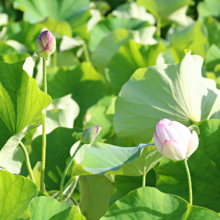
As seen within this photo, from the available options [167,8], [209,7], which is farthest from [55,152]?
[209,7]

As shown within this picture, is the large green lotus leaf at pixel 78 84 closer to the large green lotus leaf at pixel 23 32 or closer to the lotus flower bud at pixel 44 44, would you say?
the large green lotus leaf at pixel 23 32

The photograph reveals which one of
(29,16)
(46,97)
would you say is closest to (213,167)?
(46,97)

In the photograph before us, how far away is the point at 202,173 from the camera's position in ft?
2.09

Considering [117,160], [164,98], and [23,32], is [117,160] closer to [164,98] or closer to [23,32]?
[164,98]

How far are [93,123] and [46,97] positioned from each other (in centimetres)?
39

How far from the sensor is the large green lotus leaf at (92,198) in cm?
73

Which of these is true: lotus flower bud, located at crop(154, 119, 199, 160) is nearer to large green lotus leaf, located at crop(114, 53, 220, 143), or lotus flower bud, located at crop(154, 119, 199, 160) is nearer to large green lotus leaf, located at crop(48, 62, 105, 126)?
large green lotus leaf, located at crop(114, 53, 220, 143)

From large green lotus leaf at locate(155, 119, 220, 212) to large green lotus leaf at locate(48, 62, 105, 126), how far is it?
51cm

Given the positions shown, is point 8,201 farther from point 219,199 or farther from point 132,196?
point 219,199

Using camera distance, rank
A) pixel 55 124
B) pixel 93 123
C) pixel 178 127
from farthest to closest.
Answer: pixel 93 123 < pixel 55 124 < pixel 178 127

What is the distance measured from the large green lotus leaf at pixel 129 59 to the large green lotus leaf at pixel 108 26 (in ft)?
0.76

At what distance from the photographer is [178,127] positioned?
0.52 meters

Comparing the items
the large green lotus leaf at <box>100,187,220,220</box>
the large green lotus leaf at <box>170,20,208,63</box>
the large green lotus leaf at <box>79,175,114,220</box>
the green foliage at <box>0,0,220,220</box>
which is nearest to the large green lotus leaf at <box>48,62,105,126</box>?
the green foliage at <box>0,0,220,220</box>

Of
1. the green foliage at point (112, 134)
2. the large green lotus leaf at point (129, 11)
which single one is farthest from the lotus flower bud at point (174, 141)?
the large green lotus leaf at point (129, 11)
